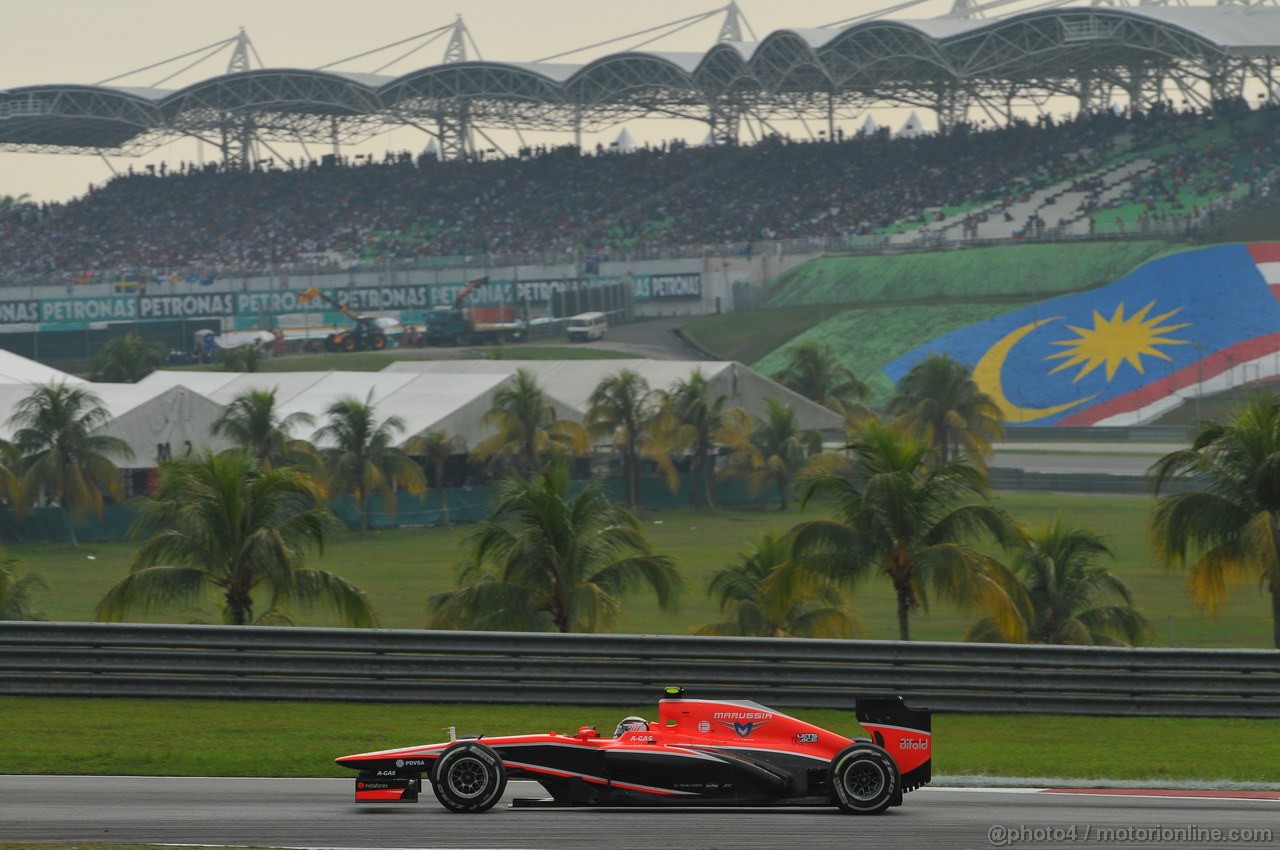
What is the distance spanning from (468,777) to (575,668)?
3.61 meters

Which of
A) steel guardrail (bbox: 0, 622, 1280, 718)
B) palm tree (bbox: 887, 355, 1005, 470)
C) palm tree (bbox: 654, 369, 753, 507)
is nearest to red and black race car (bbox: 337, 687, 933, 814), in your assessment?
steel guardrail (bbox: 0, 622, 1280, 718)

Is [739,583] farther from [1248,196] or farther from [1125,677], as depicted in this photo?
[1248,196]

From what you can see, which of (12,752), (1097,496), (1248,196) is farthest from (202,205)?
(12,752)

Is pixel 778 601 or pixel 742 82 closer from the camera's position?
pixel 778 601

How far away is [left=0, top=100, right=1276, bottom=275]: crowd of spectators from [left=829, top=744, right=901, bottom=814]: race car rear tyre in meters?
73.3

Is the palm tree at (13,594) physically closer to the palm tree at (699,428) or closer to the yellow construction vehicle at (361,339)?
the palm tree at (699,428)

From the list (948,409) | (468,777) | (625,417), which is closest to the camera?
(468,777)

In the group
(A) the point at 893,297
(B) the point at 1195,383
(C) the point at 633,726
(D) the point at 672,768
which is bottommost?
(D) the point at 672,768

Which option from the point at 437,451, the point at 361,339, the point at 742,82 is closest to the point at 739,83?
the point at 742,82

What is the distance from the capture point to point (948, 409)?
47.0 m

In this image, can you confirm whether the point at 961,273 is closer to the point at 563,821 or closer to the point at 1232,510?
the point at 1232,510

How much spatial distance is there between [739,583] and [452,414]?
23.9 meters

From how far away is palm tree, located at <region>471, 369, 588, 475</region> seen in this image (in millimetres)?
43625

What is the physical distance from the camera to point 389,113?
331ft
